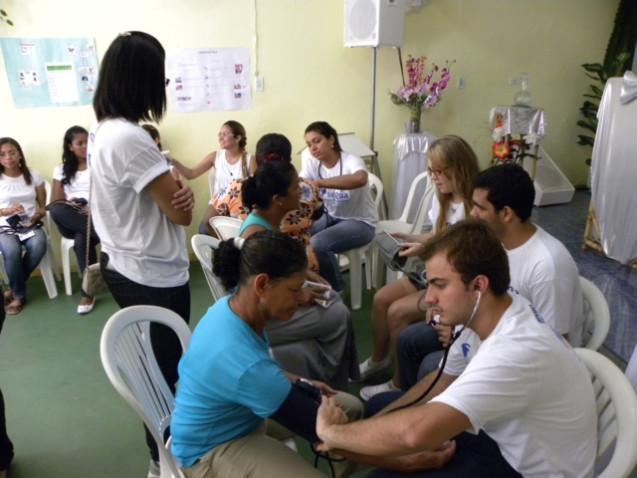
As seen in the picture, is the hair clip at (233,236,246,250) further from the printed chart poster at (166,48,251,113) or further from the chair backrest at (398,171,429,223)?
the printed chart poster at (166,48,251,113)

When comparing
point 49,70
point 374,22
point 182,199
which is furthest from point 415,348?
point 49,70

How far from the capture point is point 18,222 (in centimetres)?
319

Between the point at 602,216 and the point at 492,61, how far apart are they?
173 centimetres

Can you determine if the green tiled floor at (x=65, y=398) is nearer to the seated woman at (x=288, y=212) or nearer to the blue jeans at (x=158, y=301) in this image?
the blue jeans at (x=158, y=301)

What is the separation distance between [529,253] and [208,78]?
2.79 metres

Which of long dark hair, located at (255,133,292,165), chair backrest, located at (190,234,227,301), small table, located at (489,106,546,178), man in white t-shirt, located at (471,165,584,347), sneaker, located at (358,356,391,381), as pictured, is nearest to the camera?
man in white t-shirt, located at (471,165,584,347)

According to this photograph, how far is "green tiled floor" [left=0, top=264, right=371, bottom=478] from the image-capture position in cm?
189

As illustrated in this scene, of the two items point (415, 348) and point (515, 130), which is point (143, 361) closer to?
point (415, 348)

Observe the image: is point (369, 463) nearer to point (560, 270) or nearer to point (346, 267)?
point (560, 270)

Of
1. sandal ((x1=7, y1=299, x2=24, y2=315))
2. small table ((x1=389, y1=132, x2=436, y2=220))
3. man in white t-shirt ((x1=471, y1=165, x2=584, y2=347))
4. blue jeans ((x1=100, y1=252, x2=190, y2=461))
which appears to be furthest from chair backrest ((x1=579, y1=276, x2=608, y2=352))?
sandal ((x1=7, y1=299, x2=24, y2=315))

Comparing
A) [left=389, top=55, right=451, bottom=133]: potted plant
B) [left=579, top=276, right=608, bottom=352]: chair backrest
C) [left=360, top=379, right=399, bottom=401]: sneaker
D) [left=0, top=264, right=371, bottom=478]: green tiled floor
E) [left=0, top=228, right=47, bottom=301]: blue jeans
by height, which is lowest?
[left=0, top=264, right=371, bottom=478]: green tiled floor

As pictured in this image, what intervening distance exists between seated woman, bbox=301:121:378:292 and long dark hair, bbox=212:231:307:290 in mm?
1419

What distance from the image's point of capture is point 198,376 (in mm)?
1170

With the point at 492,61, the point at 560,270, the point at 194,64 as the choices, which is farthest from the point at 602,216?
the point at 194,64
